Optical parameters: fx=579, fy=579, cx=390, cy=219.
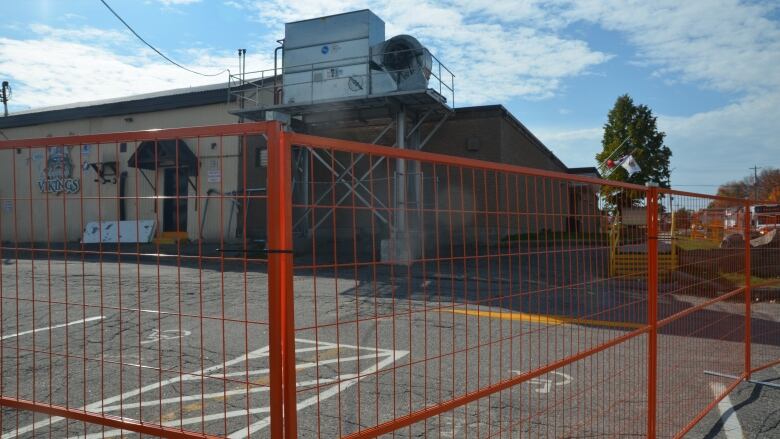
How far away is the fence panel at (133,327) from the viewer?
8.25 ft

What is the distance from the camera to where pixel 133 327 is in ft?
26.3

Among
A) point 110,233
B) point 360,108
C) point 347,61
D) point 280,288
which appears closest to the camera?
point 280,288

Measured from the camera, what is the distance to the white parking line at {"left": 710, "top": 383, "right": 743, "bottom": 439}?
182 inches

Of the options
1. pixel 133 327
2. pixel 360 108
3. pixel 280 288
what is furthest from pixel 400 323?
pixel 360 108

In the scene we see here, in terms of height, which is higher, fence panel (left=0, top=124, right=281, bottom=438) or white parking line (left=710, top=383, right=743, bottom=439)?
fence panel (left=0, top=124, right=281, bottom=438)

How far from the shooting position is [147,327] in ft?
26.6

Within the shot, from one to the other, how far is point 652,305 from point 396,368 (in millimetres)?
2053

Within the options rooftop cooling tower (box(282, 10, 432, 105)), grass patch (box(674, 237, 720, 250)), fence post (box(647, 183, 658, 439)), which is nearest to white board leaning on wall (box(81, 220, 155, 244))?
fence post (box(647, 183, 658, 439))

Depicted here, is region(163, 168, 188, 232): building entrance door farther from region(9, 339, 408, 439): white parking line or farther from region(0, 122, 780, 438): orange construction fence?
region(9, 339, 408, 439): white parking line

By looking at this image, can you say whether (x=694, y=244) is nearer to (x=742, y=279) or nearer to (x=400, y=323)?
Answer: (x=742, y=279)

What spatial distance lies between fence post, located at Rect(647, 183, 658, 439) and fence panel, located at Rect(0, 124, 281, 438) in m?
2.63

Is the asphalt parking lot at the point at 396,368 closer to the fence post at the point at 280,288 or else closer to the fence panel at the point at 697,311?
the fence panel at the point at 697,311

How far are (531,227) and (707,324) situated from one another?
13.2 ft

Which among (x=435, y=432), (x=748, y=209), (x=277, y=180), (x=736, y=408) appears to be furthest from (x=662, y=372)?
(x=277, y=180)
